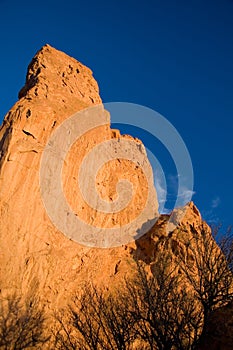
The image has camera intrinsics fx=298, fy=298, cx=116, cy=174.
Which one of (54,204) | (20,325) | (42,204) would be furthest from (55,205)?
(20,325)

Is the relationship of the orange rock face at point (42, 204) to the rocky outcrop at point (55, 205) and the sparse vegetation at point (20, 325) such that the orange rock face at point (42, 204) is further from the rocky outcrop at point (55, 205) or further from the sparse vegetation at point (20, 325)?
the sparse vegetation at point (20, 325)

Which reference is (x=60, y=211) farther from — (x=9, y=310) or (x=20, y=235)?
(x=9, y=310)

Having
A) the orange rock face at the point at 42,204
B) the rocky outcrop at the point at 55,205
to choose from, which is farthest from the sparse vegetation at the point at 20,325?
the orange rock face at the point at 42,204

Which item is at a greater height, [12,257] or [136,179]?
[136,179]

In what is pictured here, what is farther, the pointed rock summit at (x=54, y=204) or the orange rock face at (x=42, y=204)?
the pointed rock summit at (x=54, y=204)

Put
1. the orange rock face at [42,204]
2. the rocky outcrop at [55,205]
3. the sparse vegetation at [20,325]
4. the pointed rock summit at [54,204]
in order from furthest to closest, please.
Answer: the rocky outcrop at [55,205]
the pointed rock summit at [54,204]
the orange rock face at [42,204]
the sparse vegetation at [20,325]

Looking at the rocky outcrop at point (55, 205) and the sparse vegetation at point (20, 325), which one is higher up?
the rocky outcrop at point (55, 205)

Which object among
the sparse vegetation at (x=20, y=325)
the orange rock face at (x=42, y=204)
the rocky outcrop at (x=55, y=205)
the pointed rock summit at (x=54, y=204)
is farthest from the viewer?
the rocky outcrop at (x=55, y=205)

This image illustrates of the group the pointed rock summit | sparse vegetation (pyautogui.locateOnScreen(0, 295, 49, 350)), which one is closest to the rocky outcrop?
the pointed rock summit

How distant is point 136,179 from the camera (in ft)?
134

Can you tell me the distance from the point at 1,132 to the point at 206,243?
71.5 ft

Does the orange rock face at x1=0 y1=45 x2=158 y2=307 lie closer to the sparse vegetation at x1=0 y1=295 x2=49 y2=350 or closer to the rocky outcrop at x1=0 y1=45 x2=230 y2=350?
the rocky outcrop at x1=0 y1=45 x2=230 y2=350

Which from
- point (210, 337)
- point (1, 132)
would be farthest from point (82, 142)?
point (210, 337)

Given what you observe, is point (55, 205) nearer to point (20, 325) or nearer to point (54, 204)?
point (54, 204)
